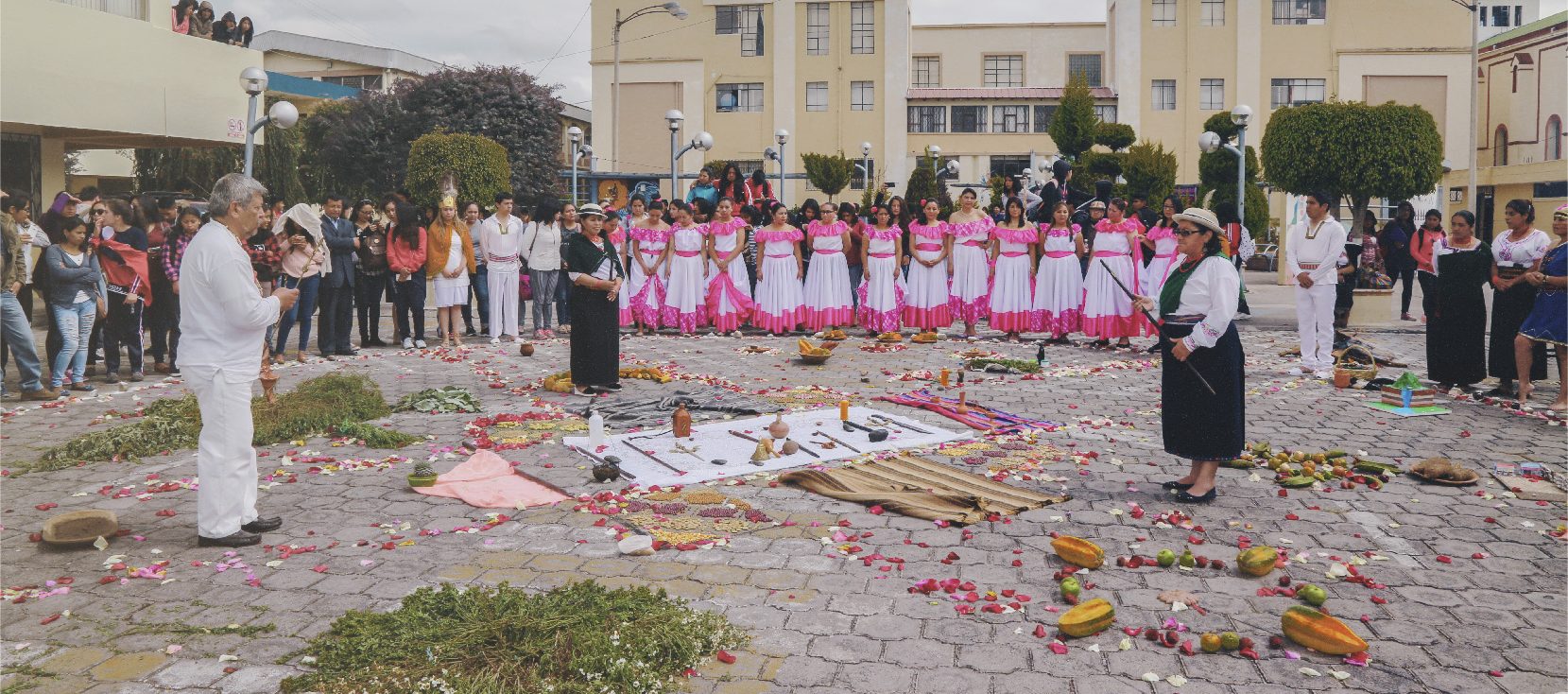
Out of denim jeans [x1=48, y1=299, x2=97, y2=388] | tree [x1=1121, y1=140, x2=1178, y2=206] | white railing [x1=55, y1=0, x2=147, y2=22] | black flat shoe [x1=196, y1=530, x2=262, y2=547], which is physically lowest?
black flat shoe [x1=196, y1=530, x2=262, y2=547]

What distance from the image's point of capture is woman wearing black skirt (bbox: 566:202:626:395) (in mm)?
11141

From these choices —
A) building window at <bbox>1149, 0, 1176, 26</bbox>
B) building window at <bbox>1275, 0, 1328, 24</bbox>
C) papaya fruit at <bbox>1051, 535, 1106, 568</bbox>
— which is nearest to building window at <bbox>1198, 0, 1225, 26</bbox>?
building window at <bbox>1149, 0, 1176, 26</bbox>

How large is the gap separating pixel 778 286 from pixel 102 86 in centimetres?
1178

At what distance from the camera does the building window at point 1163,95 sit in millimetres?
48281

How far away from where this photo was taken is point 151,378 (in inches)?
484

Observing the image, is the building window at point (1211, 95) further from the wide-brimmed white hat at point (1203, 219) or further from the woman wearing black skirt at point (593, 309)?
the wide-brimmed white hat at point (1203, 219)

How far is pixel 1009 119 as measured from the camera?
171 ft

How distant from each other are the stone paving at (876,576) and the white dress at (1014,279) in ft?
21.4

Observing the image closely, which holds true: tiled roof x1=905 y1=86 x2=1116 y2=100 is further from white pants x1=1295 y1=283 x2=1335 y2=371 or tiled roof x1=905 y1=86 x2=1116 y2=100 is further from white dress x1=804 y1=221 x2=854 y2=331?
white pants x1=1295 y1=283 x2=1335 y2=371

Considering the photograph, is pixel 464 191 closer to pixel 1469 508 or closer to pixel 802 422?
pixel 802 422

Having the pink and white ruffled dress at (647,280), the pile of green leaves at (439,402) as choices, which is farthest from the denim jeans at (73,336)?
the pink and white ruffled dress at (647,280)

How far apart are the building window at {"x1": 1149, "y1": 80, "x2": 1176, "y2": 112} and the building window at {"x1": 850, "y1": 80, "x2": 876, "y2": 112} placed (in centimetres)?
1166

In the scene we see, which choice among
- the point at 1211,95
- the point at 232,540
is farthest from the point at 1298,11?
the point at 232,540

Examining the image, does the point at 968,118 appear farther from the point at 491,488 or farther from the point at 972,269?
the point at 491,488
